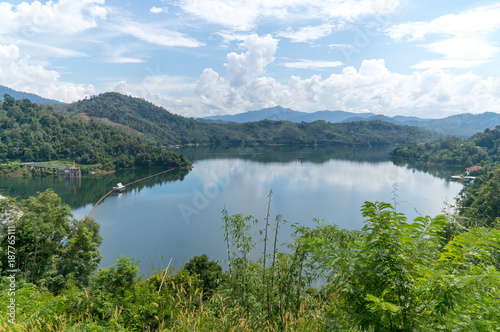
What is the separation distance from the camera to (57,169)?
4256 centimetres

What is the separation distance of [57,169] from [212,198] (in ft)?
91.5

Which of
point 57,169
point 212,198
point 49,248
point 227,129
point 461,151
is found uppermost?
point 227,129

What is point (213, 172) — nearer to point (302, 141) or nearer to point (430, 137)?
point (302, 141)

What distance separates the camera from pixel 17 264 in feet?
23.2

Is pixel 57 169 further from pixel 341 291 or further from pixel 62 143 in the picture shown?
pixel 341 291

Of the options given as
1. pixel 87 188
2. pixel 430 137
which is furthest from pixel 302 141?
pixel 87 188

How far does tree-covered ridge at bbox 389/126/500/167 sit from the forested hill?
37997 millimetres

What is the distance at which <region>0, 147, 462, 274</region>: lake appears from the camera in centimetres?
1936

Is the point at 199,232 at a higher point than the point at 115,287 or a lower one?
lower

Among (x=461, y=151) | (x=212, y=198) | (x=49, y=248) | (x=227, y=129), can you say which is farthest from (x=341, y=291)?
(x=227, y=129)

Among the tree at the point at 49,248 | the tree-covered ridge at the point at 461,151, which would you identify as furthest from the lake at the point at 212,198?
the tree-covered ridge at the point at 461,151

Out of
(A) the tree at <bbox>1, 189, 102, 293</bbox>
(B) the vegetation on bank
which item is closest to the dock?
(A) the tree at <bbox>1, 189, 102, 293</bbox>

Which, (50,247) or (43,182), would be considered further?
(43,182)

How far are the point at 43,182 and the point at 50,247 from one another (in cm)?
3555
